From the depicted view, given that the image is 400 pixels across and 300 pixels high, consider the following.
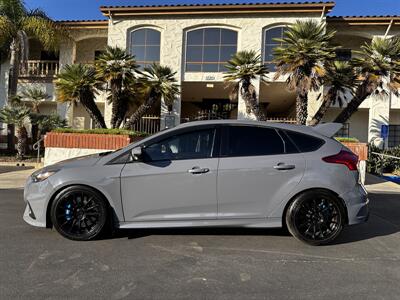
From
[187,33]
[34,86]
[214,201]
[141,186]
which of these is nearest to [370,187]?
[214,201]

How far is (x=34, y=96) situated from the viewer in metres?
19.2

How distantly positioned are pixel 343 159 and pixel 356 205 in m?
0.63

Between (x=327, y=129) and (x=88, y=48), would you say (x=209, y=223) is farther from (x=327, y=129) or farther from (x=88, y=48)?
(x=88, y=48)

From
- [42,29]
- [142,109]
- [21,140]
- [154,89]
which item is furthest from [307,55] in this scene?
[42,29]

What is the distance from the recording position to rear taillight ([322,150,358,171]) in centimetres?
491

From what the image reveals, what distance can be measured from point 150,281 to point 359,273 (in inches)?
88.4

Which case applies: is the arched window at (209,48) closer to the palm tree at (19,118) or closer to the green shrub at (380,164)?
the palm tree at (19,118)

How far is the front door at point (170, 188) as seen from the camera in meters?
4.80

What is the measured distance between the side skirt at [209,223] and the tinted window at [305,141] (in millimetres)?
1018

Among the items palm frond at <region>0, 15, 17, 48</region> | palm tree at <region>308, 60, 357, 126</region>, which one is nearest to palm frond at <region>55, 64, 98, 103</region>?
palm frond at <region>0, 15, 17, 48</region>

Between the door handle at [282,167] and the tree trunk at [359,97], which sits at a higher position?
the tree trunk at [359,97]

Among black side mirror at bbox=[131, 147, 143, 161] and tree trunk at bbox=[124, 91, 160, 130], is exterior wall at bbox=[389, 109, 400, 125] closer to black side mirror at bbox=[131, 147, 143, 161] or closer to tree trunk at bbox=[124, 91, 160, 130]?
tree trunk at bbox=[124, 91, 160, 130]

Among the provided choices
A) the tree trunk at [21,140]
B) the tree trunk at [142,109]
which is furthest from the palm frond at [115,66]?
the tree trunk at [21,140]

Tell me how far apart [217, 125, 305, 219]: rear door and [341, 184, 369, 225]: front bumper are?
0.71 m
